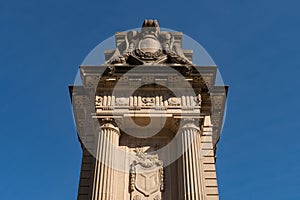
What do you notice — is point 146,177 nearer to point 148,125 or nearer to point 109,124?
point 148,125

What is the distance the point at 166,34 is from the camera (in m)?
26.3

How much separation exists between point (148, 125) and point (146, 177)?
10.0ft

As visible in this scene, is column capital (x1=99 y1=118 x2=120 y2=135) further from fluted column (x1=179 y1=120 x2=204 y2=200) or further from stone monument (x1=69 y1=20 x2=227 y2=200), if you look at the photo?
fluted column (x1=179 y1=120 x2=204 y2=200)

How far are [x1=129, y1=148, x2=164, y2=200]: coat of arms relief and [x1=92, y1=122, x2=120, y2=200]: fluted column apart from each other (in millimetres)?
1141

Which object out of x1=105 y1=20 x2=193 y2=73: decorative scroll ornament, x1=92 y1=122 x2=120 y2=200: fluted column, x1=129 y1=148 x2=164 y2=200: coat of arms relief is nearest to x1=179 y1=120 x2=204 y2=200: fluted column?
x1=129 y1=148 x2=164 y2=200: coat of arms relief

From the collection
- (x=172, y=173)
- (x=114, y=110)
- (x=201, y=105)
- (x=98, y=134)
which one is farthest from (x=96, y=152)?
(x=201, y=105)

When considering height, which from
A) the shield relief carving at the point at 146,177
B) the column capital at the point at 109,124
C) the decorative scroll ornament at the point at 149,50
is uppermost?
the decorative scroll ornament at the point at 149,50

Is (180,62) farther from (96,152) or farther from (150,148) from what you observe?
(96,152)

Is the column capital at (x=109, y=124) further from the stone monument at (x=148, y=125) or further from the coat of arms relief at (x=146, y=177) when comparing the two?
the coat of arms relief at (x=146, y=177)

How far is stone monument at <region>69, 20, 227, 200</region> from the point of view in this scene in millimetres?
19750

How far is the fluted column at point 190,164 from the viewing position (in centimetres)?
1867

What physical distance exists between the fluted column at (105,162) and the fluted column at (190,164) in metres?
3.25

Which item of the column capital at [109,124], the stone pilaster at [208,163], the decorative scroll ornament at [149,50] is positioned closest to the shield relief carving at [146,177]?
the column capital at [109,124]

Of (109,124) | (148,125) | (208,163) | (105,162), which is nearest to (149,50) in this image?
(148,125)
